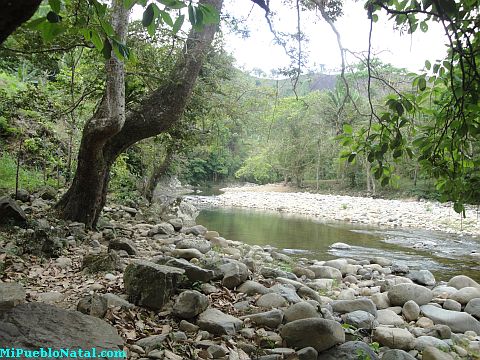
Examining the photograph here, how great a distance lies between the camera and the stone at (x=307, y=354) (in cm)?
259

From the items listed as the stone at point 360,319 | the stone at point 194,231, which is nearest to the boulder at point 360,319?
the stone at point 360,319

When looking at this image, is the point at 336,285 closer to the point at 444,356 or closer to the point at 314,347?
the point at 444,356

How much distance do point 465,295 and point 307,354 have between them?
326 cm

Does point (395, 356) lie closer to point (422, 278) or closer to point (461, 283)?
point (461, 283)

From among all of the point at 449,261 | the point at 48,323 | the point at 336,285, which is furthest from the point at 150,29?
the point at 449,261

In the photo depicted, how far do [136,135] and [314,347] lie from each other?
394 cm

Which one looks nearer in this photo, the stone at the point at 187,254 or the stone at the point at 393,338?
the stone at the point at 393,338

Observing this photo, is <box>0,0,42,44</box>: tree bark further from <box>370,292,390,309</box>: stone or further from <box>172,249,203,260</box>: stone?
<box>370,292,390,309</box>: stone

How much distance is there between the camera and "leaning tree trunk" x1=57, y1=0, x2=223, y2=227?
5207mm

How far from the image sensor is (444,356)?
2979 millimetres

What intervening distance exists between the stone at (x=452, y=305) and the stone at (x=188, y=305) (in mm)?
3244

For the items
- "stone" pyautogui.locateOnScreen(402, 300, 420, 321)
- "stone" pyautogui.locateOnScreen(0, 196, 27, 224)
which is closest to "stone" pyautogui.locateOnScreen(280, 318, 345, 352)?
"stone" pyautogui.locateOnScreen(402, 300, 420, 321)

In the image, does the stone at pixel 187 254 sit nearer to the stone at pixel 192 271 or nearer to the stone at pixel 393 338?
the stone at pixel 192 271

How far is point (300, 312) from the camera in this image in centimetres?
315
